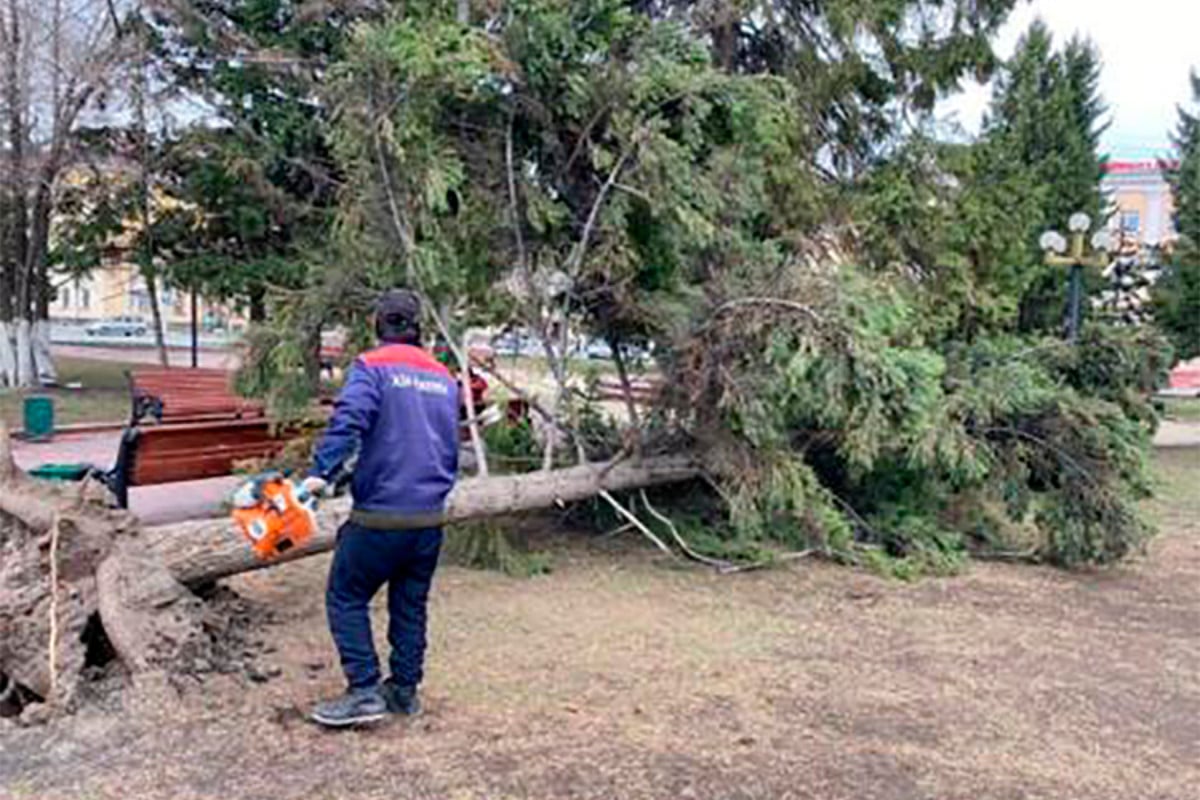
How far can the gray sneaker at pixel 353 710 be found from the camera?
411cm

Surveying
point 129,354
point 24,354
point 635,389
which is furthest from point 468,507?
point 129,354

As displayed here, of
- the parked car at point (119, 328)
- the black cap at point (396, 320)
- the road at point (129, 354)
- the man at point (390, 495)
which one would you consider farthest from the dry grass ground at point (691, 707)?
the parked car at point (119, 328)

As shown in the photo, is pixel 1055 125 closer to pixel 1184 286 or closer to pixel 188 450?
pixel 1184 286

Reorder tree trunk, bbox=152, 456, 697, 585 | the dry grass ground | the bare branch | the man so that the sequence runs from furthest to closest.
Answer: the bare branch
tree trunk, bbox=152, 456, 697, 585
the man
the dry grass ground

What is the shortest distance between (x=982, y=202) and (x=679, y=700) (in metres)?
8.43

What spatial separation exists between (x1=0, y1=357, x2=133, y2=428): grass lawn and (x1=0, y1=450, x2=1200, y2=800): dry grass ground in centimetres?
706

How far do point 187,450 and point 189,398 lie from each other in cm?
294

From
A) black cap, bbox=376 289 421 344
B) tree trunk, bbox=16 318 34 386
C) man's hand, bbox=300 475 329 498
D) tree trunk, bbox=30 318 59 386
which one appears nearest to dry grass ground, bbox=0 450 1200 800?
man's hand, bbox=300 475 329 498

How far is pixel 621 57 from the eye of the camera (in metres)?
6.56

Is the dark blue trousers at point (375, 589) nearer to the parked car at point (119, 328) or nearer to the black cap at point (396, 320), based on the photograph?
the black cap at point (396, 320)

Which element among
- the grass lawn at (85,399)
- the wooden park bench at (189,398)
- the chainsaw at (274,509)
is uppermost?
the chainsaw at (274,509)

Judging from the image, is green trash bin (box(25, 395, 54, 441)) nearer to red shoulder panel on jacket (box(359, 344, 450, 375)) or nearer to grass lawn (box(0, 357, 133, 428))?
grass lawn (box(0, 357, 133, 428))

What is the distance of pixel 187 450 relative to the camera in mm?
7281

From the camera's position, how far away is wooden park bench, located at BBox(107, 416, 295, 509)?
688 cm
